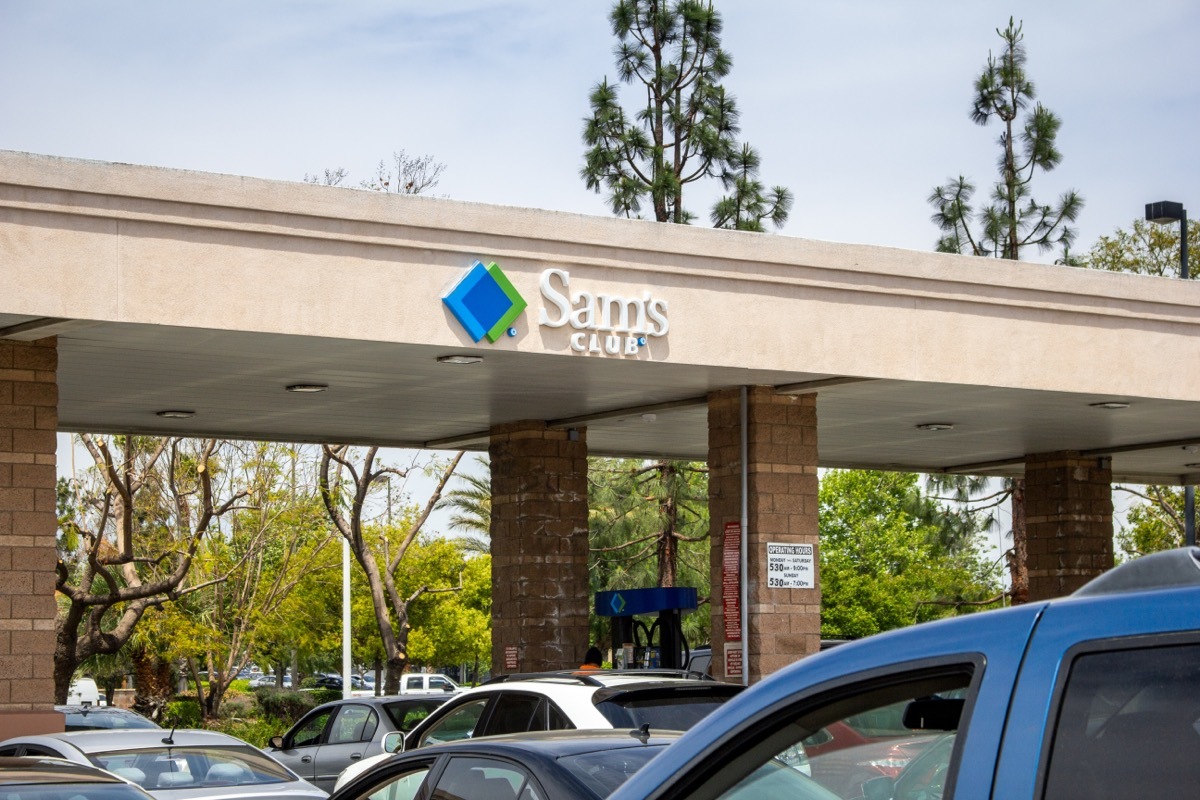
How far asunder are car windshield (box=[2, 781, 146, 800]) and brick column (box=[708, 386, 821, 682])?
904 cm

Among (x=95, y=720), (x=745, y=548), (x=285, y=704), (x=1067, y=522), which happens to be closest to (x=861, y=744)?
(x=745, y=548)

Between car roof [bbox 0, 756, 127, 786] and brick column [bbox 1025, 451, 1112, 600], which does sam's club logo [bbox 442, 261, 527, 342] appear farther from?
brick column [bbox 1025, 451, 1112, 600]

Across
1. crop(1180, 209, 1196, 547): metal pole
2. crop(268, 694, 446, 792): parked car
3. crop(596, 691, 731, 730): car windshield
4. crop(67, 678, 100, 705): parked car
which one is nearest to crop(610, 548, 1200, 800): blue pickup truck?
crop(596, 691, 731, 730): car windshield

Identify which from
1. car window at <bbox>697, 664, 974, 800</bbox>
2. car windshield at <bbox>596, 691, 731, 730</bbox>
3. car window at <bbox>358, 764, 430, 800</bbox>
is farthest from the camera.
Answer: car windshield at <bbox>596, 691, 731, 730</bbox>

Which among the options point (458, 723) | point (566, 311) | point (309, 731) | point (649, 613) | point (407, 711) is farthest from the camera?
point (649, 613)

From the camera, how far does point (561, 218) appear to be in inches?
543

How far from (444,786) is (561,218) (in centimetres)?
831

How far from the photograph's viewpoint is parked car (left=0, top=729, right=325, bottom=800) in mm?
9758

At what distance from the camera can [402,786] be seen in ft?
21.1

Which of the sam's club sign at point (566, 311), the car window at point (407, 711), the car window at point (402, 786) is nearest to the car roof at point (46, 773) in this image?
the car window at point (402, 786)

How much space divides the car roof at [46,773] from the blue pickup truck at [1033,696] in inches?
208

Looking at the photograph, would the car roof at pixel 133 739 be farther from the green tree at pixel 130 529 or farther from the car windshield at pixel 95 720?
the green tree at pixel 130 529

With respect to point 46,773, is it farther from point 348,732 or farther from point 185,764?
point 348,732

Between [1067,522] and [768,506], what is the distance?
315 inches
